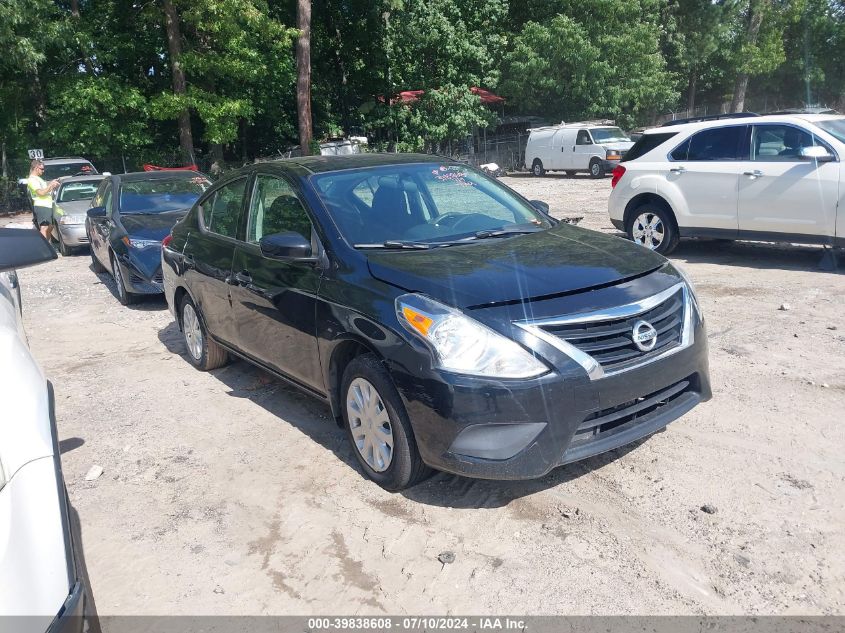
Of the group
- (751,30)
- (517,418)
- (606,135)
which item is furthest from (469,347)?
(751,30)

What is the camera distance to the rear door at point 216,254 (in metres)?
5.36

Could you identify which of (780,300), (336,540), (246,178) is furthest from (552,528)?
(780,300)

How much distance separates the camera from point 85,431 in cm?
522

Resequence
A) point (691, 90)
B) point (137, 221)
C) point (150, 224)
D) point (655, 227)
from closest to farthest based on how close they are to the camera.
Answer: point (150, 224) < point (137, 221) < point (655, 227) < point (691, 90)

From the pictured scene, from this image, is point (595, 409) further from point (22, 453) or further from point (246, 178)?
point (246, 178)

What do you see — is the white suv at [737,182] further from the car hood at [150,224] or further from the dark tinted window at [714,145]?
the car hood at [150,224]

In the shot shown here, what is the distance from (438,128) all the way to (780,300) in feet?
70.7

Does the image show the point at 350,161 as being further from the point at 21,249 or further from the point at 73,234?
the point at 73,234

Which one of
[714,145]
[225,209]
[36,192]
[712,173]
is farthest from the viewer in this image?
[36,192]

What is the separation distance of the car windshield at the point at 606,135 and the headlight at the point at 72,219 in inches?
686

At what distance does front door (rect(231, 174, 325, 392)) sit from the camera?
437cm

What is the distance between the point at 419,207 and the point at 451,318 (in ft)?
4.76

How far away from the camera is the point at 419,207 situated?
475cm

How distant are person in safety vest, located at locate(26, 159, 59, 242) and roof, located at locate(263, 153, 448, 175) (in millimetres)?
10065
